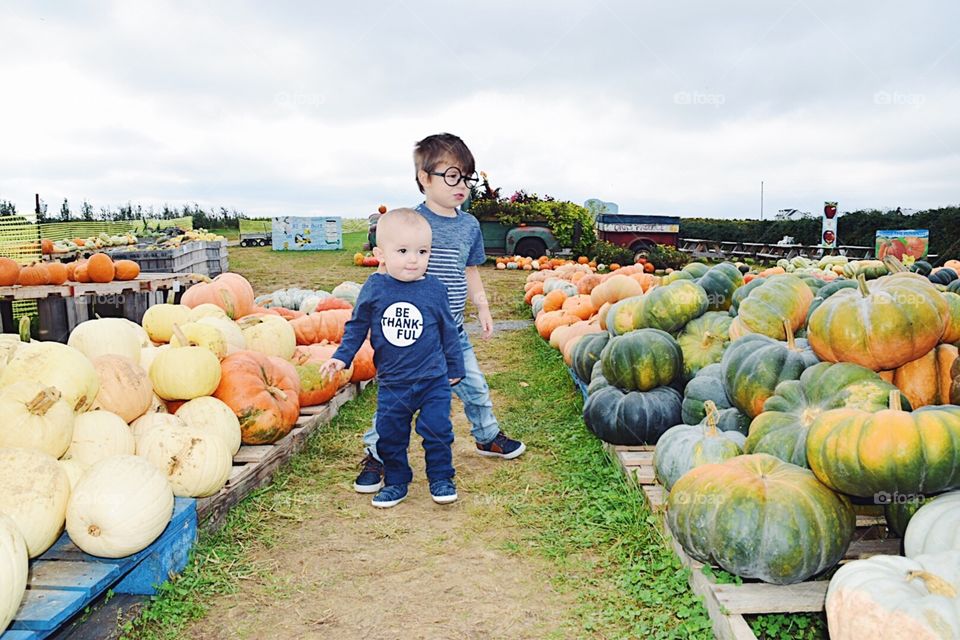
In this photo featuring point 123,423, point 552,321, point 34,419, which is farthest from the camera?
point 552,321

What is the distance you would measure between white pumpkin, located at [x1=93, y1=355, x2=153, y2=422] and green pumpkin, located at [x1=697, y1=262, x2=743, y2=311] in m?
3.64

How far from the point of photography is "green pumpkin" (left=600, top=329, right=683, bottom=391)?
4.19 m

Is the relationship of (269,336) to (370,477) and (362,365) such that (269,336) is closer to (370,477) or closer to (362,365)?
(362,365)

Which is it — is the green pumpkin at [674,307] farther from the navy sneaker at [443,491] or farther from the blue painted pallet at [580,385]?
the navy sneaker at [443,491]

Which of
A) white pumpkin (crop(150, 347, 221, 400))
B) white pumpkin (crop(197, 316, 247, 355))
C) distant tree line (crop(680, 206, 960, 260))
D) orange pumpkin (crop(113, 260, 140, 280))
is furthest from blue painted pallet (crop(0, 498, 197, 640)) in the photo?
distant tree line (crop(680, 206, 960, 260))

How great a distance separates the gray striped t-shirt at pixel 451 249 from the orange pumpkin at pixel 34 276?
638 cm

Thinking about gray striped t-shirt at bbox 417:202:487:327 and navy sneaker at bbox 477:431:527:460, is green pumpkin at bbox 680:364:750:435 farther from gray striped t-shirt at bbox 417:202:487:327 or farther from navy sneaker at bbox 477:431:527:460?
gray striped t-shirt at bbox 417:202:487:327

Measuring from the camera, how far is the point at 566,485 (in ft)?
12.3

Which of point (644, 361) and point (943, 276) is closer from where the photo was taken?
point (644, 361)

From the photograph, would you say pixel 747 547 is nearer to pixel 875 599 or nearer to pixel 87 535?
pixel 875 599

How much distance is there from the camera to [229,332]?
15.1 feet

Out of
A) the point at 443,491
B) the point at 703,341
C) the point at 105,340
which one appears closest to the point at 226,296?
the point at 105,340

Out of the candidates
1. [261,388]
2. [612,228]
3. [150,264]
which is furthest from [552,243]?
[261,388]

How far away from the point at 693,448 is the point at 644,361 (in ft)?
3.62
